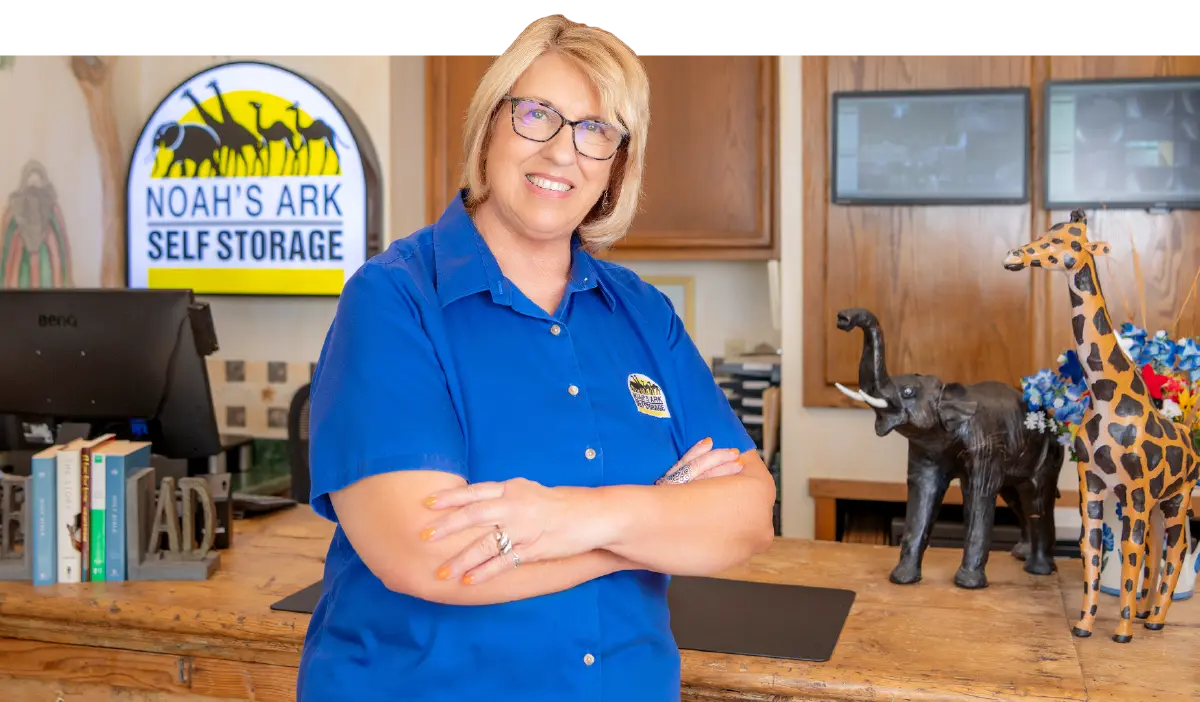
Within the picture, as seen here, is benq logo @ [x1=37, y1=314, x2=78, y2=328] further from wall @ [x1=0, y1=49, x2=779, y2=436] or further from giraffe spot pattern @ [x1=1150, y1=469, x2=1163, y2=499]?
giraffe spot pattern @ [x1=1150, y1=469, x2=1163, y2=499]

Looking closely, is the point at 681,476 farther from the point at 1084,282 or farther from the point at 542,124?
the point at 1084,282

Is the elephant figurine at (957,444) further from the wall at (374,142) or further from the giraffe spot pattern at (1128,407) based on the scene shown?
the wall at (374,142)

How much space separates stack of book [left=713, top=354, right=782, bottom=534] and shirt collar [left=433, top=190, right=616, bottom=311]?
2.27 metres

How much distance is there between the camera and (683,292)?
4.15 meters

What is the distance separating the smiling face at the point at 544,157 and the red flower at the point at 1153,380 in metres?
0.95

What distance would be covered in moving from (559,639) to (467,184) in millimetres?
560

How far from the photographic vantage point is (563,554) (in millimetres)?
1140

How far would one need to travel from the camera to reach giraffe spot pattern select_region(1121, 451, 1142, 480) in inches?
62.3

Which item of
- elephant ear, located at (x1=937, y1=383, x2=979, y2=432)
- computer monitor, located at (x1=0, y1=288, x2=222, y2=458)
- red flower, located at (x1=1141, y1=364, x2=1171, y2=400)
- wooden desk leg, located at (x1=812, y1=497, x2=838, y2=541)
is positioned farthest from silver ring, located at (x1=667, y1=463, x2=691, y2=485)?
wooden desk leg, located at (x1=812, y1=497, x2=838, y2=541)

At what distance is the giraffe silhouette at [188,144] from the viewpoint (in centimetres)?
386

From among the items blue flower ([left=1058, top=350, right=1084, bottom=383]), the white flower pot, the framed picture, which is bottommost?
the white flower pot

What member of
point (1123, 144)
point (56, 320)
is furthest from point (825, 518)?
point (56, 320)

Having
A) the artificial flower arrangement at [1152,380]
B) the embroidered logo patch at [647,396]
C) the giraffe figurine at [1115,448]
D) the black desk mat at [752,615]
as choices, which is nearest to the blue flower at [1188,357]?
the artificial flower arrangement at [1152,380]

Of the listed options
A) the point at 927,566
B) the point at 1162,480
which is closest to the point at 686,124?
the point at 927,566
